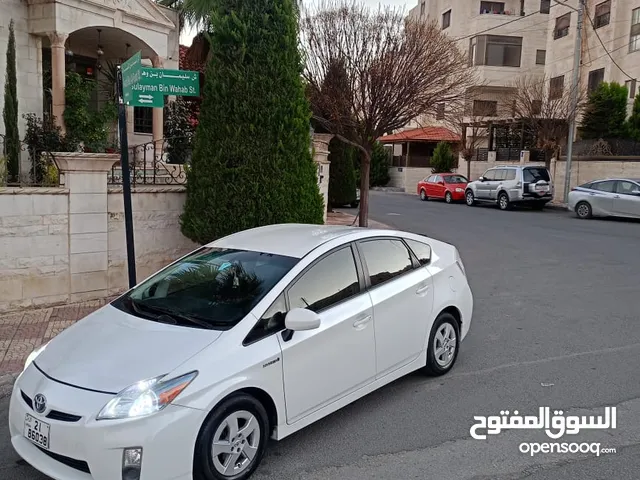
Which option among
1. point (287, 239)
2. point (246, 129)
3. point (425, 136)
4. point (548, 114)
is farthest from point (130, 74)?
point (425, 136)

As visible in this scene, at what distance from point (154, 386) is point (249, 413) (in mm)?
631

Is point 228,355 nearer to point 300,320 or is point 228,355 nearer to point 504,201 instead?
point 300,320

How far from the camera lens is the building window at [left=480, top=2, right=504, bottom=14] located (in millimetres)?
39875

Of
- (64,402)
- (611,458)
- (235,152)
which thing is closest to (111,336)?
(64,402)

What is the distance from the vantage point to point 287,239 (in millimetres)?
4766

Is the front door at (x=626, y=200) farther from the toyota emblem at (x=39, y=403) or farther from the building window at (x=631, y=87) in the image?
the toyota emblem at (x=39, y=403)

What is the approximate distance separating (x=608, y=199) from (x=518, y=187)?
414cm

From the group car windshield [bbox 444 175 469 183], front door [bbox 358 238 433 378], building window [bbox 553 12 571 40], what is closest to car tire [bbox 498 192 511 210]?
car windshield [bbox 444 175 469 183]

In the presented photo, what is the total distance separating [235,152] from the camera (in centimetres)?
817

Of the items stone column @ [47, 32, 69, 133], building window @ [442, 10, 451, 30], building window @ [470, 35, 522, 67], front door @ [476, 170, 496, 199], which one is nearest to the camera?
stone column @ [47, 32, 69, 133]

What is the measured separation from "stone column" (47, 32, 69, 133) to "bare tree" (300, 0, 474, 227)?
16.9 ft

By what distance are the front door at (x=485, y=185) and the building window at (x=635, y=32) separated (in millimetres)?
10744

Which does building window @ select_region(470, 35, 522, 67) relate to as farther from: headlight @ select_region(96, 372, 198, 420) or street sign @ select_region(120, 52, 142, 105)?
headlight @ select_region(96, 372, 198, 420)

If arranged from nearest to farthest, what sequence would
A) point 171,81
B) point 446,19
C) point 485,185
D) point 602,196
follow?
point 171,81 → point 602,196 → point 485,185 → point 446,19
